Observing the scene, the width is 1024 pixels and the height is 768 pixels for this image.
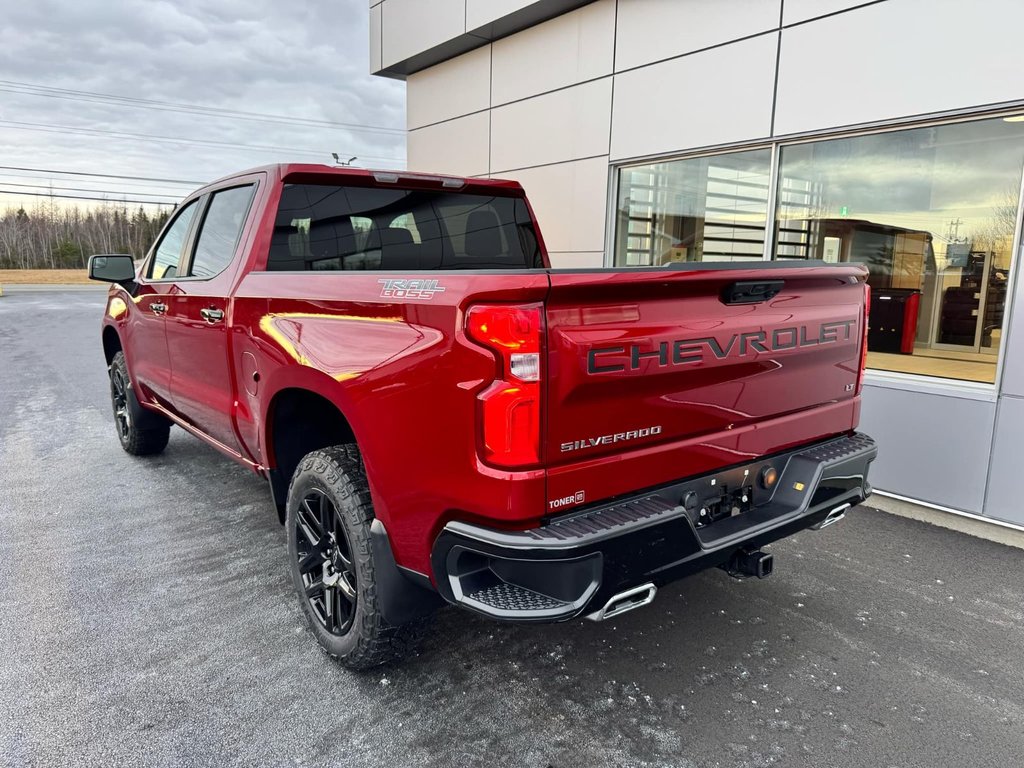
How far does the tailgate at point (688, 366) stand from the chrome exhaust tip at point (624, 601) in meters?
0.31

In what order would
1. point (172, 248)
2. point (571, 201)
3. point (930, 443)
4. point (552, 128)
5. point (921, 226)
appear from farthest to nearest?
point (552, 128) < point (571, 201) < point (921, 226) < point (930, 443) < point (172, 248)

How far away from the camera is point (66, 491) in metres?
4.95

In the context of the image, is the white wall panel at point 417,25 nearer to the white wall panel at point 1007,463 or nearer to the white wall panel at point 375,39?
the white wall panel at point 375,39

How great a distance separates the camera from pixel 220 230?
390cm

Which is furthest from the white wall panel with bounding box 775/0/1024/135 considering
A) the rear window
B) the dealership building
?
the rear window

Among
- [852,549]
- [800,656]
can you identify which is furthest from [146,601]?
[852,549]

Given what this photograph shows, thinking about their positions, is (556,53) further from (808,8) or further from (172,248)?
(172,248)

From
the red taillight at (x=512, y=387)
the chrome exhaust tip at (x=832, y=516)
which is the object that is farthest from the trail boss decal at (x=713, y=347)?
the chrome exhaust tip at (x=832, y=516)

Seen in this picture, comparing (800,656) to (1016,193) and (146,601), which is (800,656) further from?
(1016,193)

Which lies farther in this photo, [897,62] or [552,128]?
[552,128]

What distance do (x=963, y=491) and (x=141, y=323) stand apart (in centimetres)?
573

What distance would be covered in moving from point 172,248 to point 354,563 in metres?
3.12

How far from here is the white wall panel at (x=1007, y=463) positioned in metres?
4.38

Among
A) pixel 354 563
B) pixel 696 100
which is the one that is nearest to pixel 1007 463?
pixel 696 100
